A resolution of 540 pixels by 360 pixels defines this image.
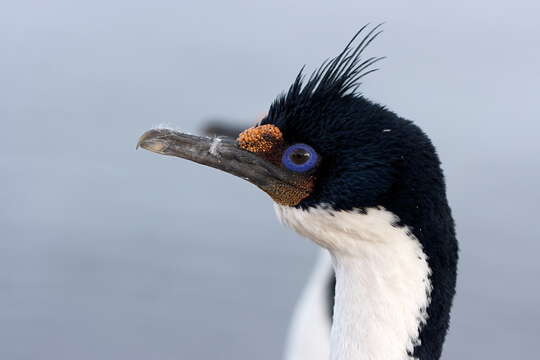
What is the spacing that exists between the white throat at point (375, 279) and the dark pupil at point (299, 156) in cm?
12

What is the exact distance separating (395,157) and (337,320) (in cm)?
46

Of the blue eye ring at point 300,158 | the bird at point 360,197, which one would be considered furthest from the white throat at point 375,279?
the blue eye ring at point 300,158

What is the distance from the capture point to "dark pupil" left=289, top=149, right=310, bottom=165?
2275 mm

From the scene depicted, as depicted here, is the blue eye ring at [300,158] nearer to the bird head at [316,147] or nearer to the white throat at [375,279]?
the bird head at [316,147]

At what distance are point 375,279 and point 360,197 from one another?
21 centimetres

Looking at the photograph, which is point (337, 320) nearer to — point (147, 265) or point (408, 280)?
point (408, 280)

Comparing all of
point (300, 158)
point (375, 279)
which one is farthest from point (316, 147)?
point (375, 279)

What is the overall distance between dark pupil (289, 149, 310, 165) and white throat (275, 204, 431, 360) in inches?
4.9

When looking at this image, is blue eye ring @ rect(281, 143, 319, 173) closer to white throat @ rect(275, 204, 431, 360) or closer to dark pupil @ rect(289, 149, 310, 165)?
dark pupil @ rect(289, 149, 310, 165)

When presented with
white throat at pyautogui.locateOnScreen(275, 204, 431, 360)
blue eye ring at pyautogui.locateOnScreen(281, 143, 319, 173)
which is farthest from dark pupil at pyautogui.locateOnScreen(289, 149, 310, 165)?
white throat at pyautogui.locateOnScreen(275, 204, 431, 360)

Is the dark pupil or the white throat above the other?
the dark pupil

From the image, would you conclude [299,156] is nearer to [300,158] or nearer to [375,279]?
[300,158]

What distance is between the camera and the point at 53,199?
5.21 m

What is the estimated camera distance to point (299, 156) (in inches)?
90.0
